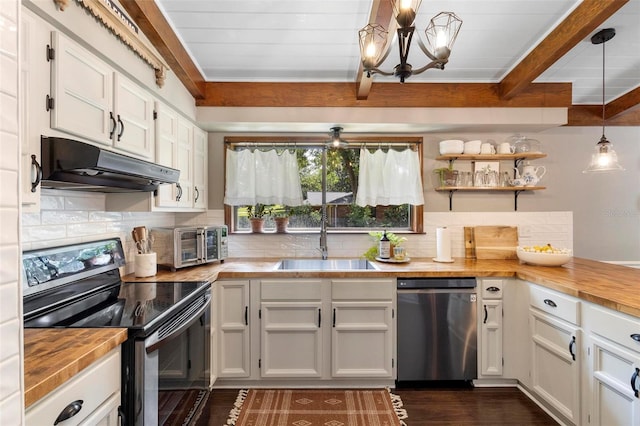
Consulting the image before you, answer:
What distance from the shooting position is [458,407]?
2273 millimetres

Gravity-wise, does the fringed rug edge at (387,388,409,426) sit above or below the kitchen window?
below

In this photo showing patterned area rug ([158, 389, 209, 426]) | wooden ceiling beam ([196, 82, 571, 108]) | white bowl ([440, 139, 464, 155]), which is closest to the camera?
patterned area rug ([158, 389, 209, 426])

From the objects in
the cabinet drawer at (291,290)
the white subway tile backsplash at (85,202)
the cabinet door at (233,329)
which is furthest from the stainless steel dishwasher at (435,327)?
the white subway tile backsplash at (85,202)

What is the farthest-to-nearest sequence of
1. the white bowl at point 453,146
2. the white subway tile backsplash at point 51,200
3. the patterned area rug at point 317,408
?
the white bowl at point 453,146, the patterned area rug at point 317,408, the white subway tile backsplash at point 51,200

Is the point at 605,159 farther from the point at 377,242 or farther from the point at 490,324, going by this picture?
the point at 377,242

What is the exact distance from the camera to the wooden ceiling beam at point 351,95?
2783 mm

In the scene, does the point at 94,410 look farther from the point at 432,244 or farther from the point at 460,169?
the point at 460,169

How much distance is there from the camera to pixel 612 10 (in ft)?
5.73

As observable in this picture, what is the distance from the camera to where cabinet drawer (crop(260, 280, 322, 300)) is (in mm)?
2451

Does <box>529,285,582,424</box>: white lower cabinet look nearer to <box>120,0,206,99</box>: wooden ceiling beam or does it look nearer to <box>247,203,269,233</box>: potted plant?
<box>247,203,269,233</box>: potted plant

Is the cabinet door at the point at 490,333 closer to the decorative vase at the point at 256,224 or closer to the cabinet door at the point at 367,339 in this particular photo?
the cabinet door at the point at 367,339

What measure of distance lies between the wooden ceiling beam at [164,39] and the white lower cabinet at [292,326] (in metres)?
1.59

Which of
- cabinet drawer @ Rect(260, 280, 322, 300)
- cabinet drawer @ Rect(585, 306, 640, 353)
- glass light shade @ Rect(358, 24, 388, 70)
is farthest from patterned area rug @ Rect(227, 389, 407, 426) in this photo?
glass light shade @ Rect(358, 24, 388, 70)

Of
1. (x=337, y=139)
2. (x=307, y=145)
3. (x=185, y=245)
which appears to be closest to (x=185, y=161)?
(x=185, y=245)
